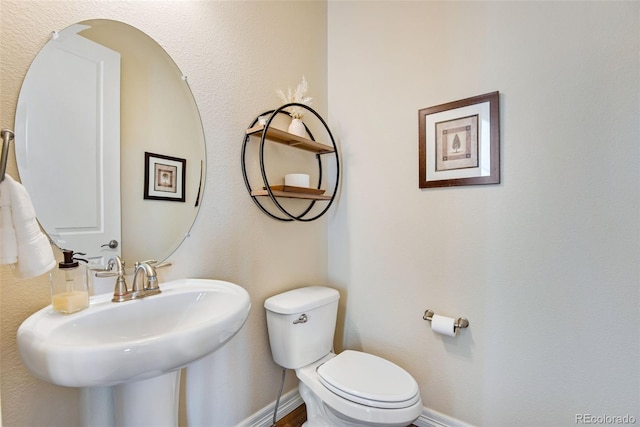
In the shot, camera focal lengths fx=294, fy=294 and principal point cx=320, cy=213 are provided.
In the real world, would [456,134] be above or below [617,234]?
above

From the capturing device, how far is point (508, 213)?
125 cm

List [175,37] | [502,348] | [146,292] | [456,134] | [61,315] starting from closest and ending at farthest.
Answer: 1. [61,315]
2. [146,292]
3. [175,37]
4. [502,348]
5. [456,134]

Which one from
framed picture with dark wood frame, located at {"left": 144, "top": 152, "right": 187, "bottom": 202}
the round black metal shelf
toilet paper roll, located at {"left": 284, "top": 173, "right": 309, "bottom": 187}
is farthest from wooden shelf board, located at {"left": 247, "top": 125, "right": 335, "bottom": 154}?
framed picture with dark wood frame, located at {"left": 144, "top": 152, "right": 187, "bottom": 202}

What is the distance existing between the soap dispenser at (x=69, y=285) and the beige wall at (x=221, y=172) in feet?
0.11

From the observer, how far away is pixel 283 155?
1.58m

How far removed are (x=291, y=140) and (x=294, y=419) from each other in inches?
57.6

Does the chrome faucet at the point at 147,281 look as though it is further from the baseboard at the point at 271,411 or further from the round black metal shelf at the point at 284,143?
the baseboard at the point at 271,411

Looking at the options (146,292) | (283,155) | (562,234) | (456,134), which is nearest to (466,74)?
(456,134)

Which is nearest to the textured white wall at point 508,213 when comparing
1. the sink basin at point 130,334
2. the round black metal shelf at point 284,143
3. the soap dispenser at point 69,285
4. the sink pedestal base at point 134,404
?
the round black metal shelf at point 284,143

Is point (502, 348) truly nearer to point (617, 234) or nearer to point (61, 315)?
point (617, 234)

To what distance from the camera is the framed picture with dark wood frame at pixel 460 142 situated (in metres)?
1.28

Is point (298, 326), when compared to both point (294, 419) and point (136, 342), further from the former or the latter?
point (136, 342)

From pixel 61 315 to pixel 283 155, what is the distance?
1.10m

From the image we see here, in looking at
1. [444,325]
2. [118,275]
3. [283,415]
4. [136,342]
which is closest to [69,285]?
[118,275]
